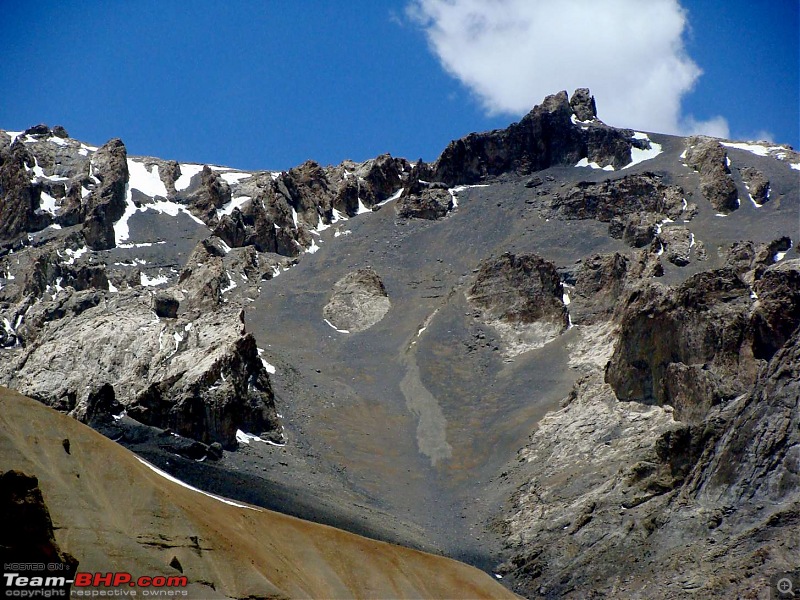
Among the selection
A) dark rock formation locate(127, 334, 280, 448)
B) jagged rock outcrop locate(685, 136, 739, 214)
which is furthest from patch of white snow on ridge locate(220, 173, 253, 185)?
dark rock formation locate(127, 334, 280, 448)

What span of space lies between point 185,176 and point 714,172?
108 meters

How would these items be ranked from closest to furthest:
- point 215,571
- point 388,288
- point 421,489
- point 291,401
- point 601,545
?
point 215,571
point 601,545
point 421,489
point 291,401
point 388,288

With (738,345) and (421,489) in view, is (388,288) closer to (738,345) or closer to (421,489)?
(421,489)

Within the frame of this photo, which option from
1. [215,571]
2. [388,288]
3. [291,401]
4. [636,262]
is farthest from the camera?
[388,288]

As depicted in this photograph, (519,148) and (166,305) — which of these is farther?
(519,148)

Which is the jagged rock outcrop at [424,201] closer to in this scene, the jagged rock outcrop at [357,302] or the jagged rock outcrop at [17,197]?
the jagged rock outcrop at [357,302]

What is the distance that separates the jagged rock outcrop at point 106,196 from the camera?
15100 centimetres

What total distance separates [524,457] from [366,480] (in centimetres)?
1458

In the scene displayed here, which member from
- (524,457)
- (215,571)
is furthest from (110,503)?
(524,457)

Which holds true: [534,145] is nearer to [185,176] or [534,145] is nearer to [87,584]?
[185,176]

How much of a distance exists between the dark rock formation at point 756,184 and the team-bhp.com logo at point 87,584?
12209 centimetres

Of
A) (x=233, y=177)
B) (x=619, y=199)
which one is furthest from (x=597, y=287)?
(x=233, y=177)

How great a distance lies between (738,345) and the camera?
74.2 m

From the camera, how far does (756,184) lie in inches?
5472
